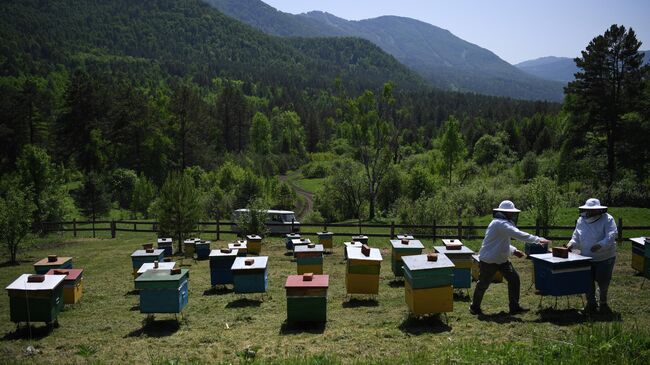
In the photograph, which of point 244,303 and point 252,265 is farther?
point 244,303

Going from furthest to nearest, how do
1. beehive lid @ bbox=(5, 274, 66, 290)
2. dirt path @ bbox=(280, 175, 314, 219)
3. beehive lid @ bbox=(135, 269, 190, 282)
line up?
dirt path @ bbox=(280, 175, 314, 219) → beehive lid @ bbox=(135, 269, 190, 282) → beehive lid @ bbox=(5, 274, 66, 290)

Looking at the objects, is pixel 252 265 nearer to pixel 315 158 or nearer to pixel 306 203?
pixel 306 203

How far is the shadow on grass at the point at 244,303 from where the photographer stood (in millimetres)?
12523

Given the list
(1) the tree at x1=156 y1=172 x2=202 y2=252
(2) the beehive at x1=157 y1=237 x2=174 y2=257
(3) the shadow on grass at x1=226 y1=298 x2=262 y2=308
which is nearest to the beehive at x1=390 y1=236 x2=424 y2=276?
(3) the shadow on grass at x1=226 y1=298 x2=262 y2=308

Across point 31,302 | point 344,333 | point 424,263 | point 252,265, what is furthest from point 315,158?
point 344,333

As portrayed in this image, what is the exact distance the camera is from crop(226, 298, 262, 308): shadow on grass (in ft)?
41.1

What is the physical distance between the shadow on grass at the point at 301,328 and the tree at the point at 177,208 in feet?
49.8

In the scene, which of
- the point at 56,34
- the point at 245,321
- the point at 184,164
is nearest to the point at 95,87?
the point at 184,164

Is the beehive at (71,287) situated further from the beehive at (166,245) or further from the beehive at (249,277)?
the beehive at (166,245)

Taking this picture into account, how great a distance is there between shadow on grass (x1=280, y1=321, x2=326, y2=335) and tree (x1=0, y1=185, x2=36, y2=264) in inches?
695

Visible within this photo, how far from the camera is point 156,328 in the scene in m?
10.6

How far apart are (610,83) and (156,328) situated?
126 feet

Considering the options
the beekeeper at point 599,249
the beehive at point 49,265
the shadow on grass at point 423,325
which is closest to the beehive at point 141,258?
the beehive at point 49,265

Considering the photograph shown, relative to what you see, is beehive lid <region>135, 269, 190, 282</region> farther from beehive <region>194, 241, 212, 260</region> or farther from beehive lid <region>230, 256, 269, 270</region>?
beehive <region>194, 241, 212, 260</region>
